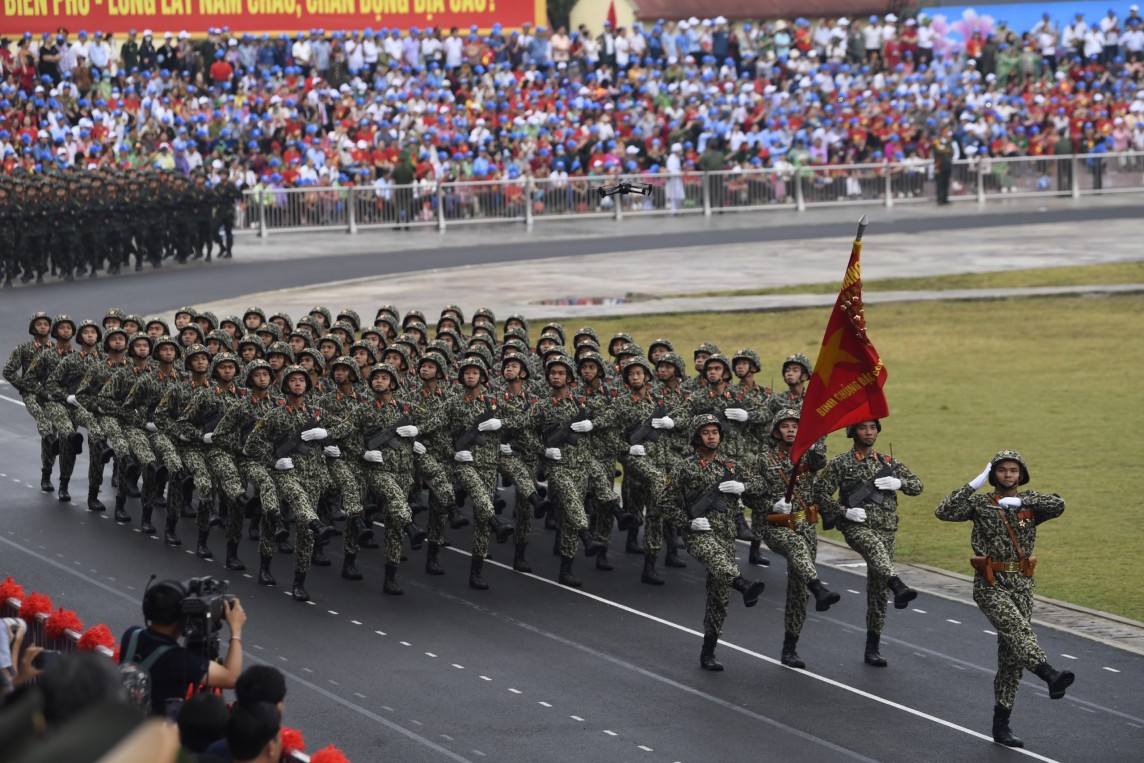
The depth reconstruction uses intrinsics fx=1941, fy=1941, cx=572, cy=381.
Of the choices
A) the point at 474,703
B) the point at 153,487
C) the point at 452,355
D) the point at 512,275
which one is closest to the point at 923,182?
the point at 512,275

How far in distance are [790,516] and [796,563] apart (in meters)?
0.33

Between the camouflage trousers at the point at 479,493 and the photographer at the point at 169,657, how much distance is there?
6.89m

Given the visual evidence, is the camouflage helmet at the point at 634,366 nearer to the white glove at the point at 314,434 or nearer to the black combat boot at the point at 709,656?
the white glove at the point at 314,434

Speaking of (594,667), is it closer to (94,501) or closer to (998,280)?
(94,501)

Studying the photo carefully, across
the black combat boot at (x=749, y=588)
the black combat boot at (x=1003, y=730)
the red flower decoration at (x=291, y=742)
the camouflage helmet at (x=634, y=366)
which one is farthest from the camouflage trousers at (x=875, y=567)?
the red flower decoration at (x=291, y=742)

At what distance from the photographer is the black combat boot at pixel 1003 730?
10.7 metres

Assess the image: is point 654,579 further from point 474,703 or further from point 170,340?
point 170,340

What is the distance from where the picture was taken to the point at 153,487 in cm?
1633

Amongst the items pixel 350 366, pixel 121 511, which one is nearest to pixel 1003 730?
pixel 350 366

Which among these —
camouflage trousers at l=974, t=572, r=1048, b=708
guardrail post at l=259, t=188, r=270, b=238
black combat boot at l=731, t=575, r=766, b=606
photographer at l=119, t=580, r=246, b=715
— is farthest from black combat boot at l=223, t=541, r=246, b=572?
guardrail post at l=259, t=188, r=270, b=238

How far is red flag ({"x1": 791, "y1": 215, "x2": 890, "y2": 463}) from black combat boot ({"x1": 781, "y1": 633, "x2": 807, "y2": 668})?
131 cm

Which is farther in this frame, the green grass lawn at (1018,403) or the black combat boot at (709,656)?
the green grass lawn at (1018,403)

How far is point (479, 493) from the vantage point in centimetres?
1470

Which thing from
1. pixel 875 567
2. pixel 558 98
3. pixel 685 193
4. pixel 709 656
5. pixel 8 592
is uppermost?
pixel 558 98
